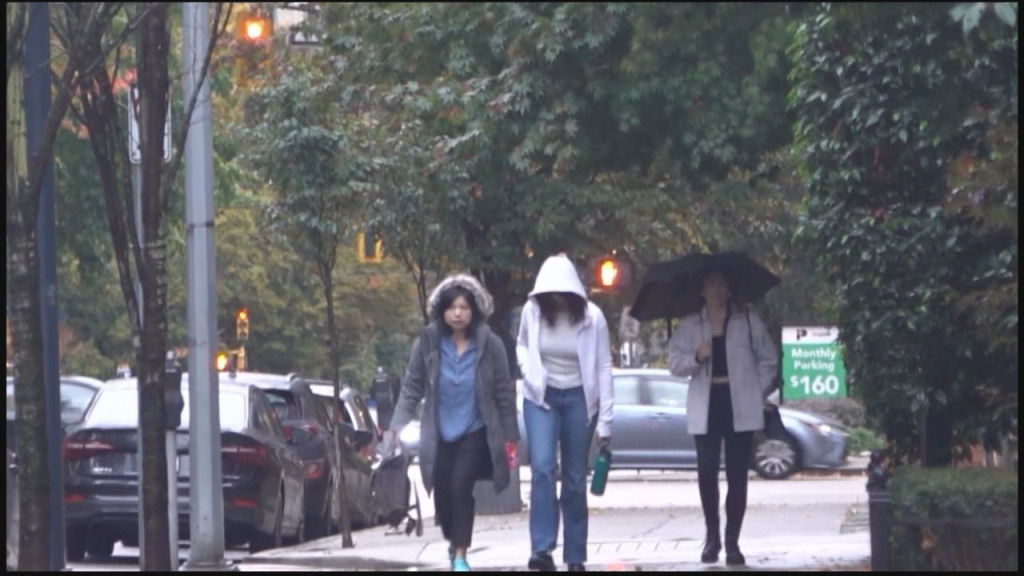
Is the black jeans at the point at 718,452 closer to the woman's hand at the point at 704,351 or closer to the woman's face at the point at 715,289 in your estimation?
the woman's hand at the point at 704,351

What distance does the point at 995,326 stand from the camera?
358 inches

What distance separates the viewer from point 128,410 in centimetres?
1455

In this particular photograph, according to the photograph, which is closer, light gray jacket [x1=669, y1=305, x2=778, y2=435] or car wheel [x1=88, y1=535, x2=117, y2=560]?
light gray jacket [x1=669, y1=305, x2=778, y2=435]

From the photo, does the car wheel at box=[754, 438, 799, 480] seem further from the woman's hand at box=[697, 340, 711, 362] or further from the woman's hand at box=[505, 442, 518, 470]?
the woman's hand at box=[505, 442, 518, 470]

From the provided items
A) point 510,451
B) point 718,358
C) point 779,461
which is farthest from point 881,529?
point 779,461

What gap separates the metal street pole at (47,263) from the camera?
33.9ft

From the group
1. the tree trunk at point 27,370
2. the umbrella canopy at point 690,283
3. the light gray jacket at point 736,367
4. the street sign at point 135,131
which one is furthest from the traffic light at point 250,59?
the light gray jacket at point 736,367

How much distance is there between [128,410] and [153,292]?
14.5 feet

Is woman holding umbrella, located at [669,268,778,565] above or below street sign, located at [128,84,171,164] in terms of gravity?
below

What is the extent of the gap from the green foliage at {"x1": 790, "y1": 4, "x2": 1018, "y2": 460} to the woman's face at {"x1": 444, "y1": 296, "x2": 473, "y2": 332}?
230cm

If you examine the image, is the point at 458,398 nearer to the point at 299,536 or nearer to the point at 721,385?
the point at 721,385

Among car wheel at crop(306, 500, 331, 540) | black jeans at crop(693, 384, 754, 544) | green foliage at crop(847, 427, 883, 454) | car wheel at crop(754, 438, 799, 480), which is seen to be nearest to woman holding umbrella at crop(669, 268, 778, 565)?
black jeans at crop(693, 384, 754, 544)

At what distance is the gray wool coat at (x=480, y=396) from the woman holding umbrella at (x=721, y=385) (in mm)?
1135

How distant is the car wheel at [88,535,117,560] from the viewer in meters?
14.7
